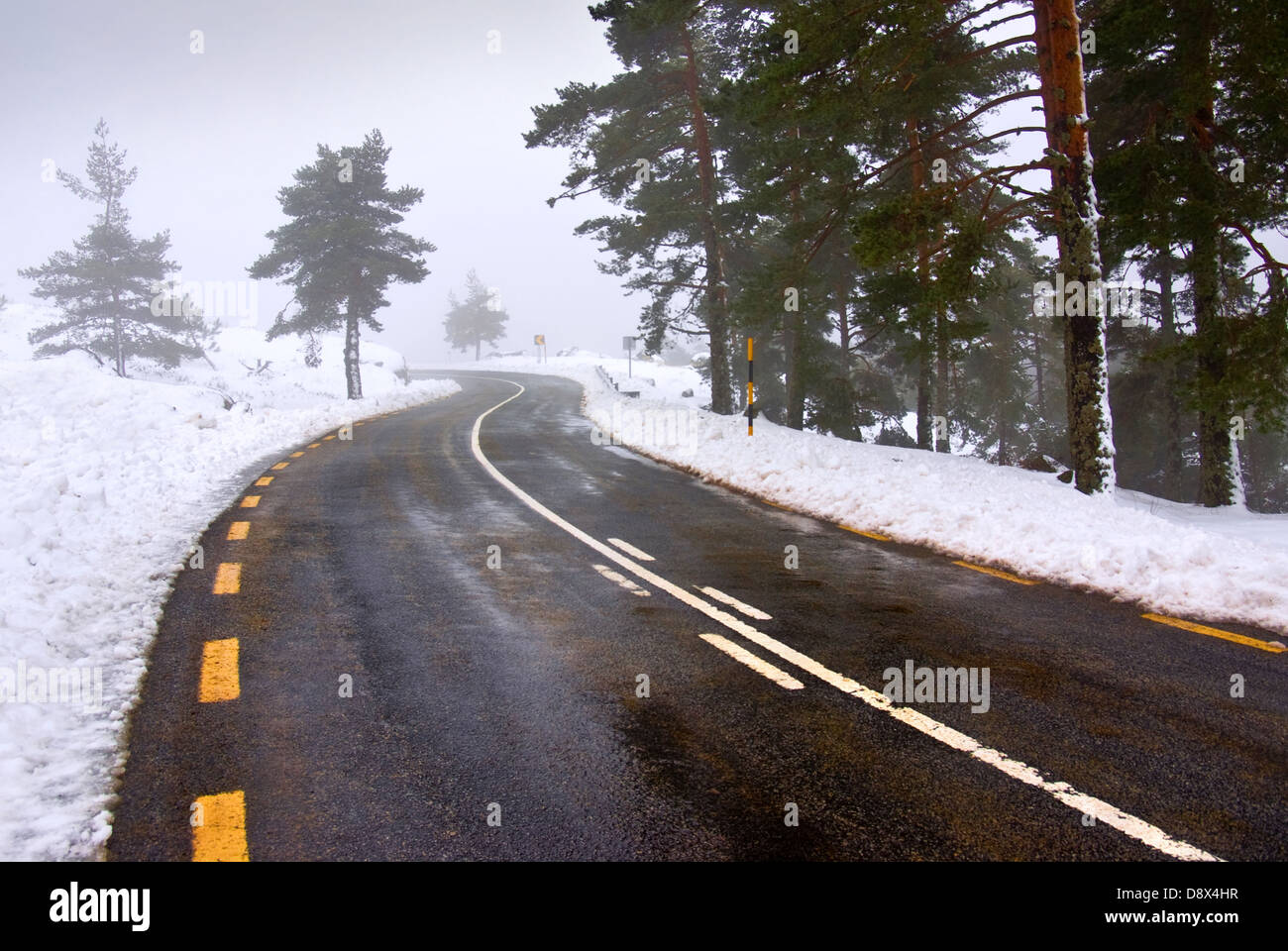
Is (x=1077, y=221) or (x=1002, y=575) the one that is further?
(x=1077, y=221)

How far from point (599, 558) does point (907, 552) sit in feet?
10.7

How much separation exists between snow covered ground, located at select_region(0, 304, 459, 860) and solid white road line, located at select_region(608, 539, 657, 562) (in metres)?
4.14

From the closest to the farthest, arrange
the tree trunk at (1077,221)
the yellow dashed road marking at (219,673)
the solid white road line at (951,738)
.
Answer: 1. the solid white road line at (951,738)
2. the yellow dashed road marking at (219,673)
3. the tree trunk at (1077,221)

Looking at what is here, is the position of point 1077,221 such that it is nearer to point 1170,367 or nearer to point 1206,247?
point 1206,247

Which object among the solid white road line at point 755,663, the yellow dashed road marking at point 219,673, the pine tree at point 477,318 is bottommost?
the solid white road line at point 755,663

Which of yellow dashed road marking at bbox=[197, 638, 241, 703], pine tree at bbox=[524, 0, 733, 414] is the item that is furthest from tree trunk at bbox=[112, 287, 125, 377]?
yellow dashed road marking at bbox=[197, 638, 241, 703]

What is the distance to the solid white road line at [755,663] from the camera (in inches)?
181

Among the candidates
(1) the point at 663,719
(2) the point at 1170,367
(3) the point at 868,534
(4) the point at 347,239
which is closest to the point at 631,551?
(3) the point at 868,534

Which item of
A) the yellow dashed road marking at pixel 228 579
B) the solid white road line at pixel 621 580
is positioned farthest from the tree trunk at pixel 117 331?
the solid white road line at pixel 621 580

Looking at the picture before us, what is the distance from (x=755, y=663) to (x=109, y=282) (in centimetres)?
5291

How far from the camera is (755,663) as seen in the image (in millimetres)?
4945

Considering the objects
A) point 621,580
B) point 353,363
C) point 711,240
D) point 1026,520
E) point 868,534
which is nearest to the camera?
point 621,580

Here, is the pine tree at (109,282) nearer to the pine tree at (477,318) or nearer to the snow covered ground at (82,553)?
the snow covered ground at (82,553)

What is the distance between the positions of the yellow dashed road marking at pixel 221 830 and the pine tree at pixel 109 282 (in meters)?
48.9
